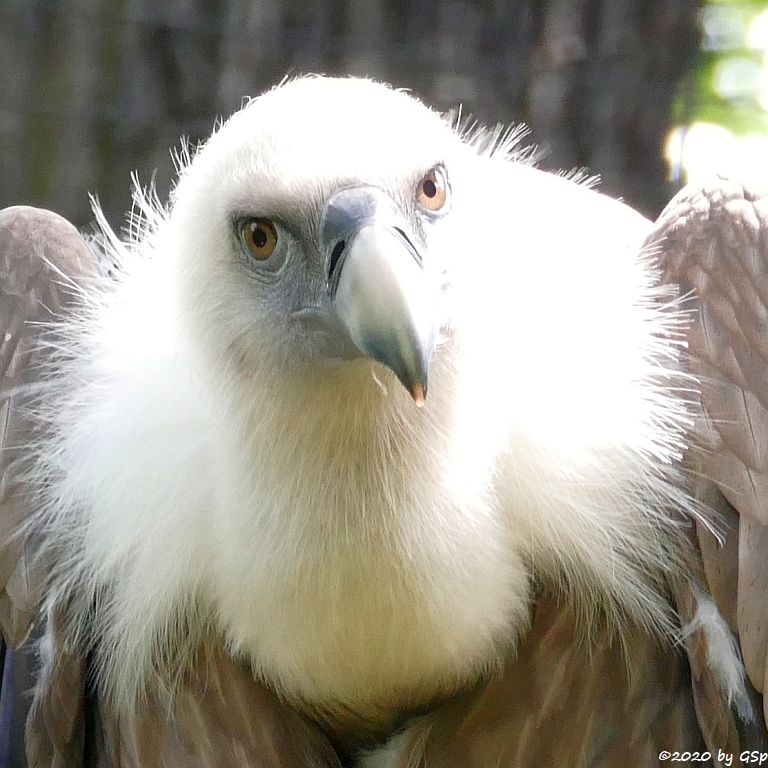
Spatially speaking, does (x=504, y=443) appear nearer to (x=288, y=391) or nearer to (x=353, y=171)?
(x=288, y=391)

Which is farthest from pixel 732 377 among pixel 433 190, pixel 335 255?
pixel 335 255

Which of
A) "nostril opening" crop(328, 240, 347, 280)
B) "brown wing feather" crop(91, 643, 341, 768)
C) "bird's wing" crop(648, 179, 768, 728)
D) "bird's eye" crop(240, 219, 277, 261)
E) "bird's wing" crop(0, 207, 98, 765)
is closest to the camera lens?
"nostril opening" crop(328, 240, 347, 280)

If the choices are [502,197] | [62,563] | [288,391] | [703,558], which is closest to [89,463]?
[62,563]

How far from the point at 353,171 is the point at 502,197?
411mm

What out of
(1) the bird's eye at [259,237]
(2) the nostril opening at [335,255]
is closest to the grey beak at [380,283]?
(2) the nostril opening at [335,255]

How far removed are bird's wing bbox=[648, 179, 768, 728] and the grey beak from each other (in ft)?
1.73

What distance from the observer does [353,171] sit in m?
1.77

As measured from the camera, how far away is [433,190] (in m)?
1.87

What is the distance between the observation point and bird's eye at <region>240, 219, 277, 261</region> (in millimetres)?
1855

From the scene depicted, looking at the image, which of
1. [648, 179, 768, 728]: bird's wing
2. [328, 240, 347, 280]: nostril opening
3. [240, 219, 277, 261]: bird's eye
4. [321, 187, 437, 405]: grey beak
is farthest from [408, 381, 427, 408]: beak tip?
[648, 179, 768, 728]: bird's wing

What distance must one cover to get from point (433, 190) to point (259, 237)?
248mm

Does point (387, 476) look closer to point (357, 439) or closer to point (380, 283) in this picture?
point (357, 439)

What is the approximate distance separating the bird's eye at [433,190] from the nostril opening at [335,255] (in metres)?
0.15

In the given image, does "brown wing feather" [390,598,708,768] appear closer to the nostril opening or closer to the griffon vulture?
the griffon vulture
